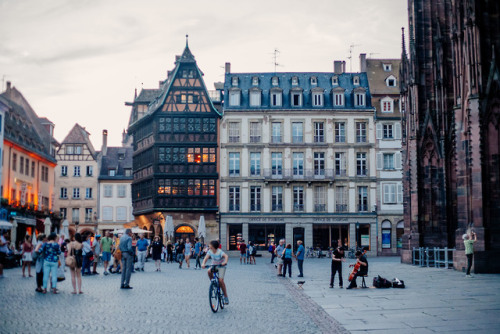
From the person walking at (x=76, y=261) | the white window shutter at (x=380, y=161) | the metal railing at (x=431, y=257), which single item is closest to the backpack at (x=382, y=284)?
the person walking at (x=76, y=261)

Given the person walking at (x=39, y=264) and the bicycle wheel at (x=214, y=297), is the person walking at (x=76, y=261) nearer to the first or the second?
the person walking at (x=39, y=264)

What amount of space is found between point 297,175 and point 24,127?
2464cm

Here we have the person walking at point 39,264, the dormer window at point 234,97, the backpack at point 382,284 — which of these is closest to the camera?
the person walking at point 39,264

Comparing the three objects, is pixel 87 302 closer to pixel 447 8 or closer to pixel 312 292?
pixel 312 292

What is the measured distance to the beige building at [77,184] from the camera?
7250 centimetres

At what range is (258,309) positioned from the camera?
13727 millimetres

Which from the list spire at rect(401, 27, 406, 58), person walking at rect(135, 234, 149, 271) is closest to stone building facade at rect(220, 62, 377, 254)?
spire at rect(401, 27, 406, 58)

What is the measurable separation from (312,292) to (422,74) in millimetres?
18880

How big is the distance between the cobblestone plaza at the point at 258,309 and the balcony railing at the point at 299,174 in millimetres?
34813

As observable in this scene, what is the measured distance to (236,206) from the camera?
5497cm

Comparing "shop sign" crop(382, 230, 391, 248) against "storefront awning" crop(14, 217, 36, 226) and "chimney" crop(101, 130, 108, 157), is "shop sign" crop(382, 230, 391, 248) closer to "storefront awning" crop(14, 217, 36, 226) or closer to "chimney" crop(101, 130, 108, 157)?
"storefront awning" crop(14, 217, 36, 226)

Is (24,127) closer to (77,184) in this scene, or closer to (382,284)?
(77,184)

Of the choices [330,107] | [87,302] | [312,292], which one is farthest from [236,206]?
[87,302]

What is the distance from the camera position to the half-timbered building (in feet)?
179
